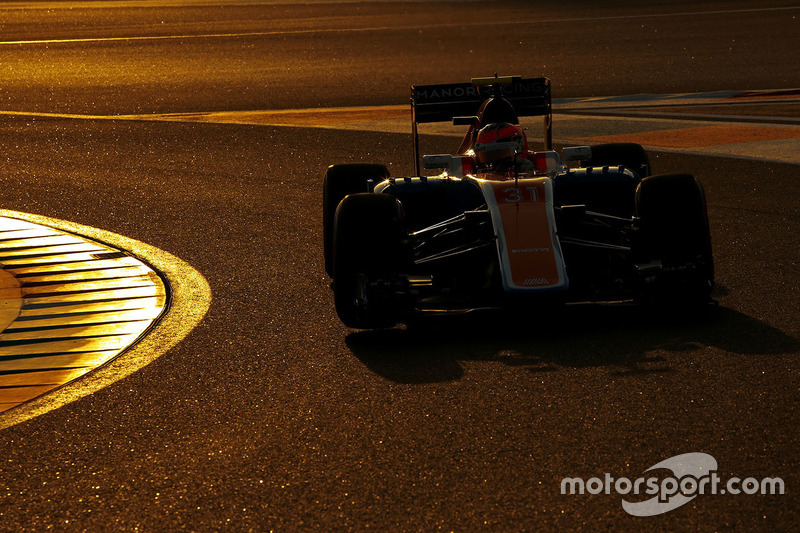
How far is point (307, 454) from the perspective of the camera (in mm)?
4633

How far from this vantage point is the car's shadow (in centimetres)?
556

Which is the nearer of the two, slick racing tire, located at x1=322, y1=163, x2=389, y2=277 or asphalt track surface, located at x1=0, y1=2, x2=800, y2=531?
asphalt track surface, located at x1=0, y1=2, x2=800, y2=531

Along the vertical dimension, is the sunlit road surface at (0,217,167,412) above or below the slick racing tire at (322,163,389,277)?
below

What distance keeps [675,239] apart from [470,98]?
259cm

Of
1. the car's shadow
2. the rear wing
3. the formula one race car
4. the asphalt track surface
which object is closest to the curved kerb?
the asphalt track surface

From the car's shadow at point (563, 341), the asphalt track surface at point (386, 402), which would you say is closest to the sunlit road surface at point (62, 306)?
the asphalt track surface at point (386, 402)

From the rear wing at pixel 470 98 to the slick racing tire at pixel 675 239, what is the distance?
78.4 inches

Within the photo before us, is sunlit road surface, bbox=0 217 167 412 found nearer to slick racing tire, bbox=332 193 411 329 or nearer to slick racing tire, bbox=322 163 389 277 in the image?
slick racing tire, bbox=322 163 389 277

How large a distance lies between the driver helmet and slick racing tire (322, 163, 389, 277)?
2.16 feet

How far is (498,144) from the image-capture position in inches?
283

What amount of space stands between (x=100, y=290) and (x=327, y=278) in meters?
1.40

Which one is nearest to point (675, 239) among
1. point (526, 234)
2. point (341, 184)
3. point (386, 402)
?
point (526, 234)

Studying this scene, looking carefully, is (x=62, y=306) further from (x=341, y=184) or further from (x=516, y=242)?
(x=516, y=242)

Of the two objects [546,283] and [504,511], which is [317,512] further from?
[546,283]
